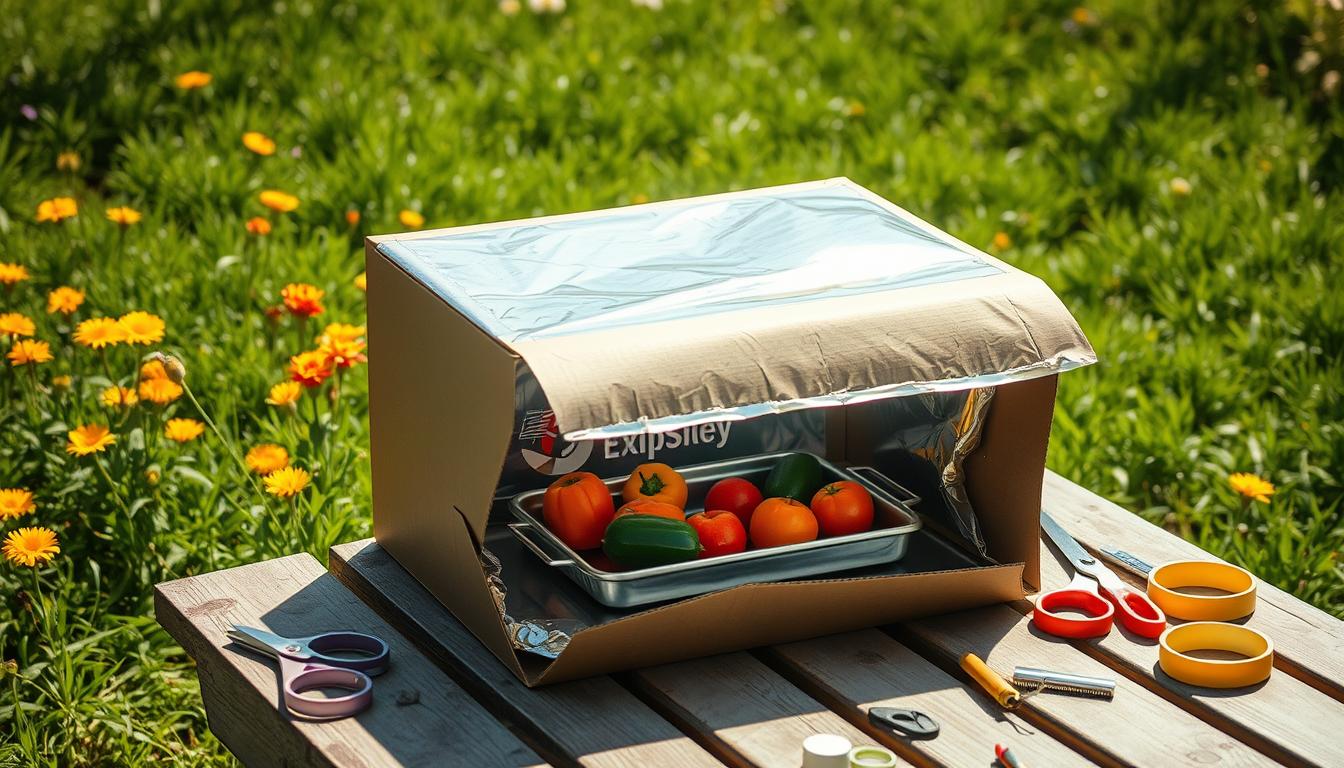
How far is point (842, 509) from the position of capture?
177 centimetres

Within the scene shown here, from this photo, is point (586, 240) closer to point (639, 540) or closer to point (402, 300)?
point (402, 300)

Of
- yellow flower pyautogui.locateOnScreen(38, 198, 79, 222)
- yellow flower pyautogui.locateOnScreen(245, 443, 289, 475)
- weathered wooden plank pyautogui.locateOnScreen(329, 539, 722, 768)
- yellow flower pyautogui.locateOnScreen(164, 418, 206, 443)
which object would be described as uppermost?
yellow flower pyautogui.locateOnScreen(38, 198, 79, 222)

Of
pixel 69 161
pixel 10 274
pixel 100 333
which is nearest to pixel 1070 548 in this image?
pixel 100 333

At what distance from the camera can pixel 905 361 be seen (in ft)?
5.21

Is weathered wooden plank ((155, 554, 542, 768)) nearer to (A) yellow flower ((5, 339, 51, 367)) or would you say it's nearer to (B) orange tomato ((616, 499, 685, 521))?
(B) orange tomato ((616, 499, 685, 521))

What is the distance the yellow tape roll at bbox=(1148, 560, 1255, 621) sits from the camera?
5.83 ft

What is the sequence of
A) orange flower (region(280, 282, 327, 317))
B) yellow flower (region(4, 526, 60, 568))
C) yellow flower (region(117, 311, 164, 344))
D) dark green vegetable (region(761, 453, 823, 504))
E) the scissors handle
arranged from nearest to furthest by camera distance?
the scissors handle
dark green vegetable (region(761, 453, 823, 504))
yellow flower (region(4, 526, 60, 568))
yellow flower (region(117, 311, 164, 344))
orange flower (region(280, 282, 327, 317))

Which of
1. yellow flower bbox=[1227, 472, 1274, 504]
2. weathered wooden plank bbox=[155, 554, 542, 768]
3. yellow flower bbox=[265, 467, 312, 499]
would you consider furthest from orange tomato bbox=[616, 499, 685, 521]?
yellow flower bbox=[1227, 472, 1274, 504]

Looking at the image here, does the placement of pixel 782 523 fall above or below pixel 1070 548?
above

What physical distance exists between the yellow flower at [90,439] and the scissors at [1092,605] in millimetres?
1366

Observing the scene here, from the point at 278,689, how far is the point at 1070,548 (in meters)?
1.01

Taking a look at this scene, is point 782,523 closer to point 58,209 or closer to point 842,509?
point 842,509

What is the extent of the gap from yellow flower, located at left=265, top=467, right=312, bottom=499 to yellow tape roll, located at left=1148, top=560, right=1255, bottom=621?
3.97 ft

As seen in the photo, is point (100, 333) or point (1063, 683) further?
point (100, 333)
